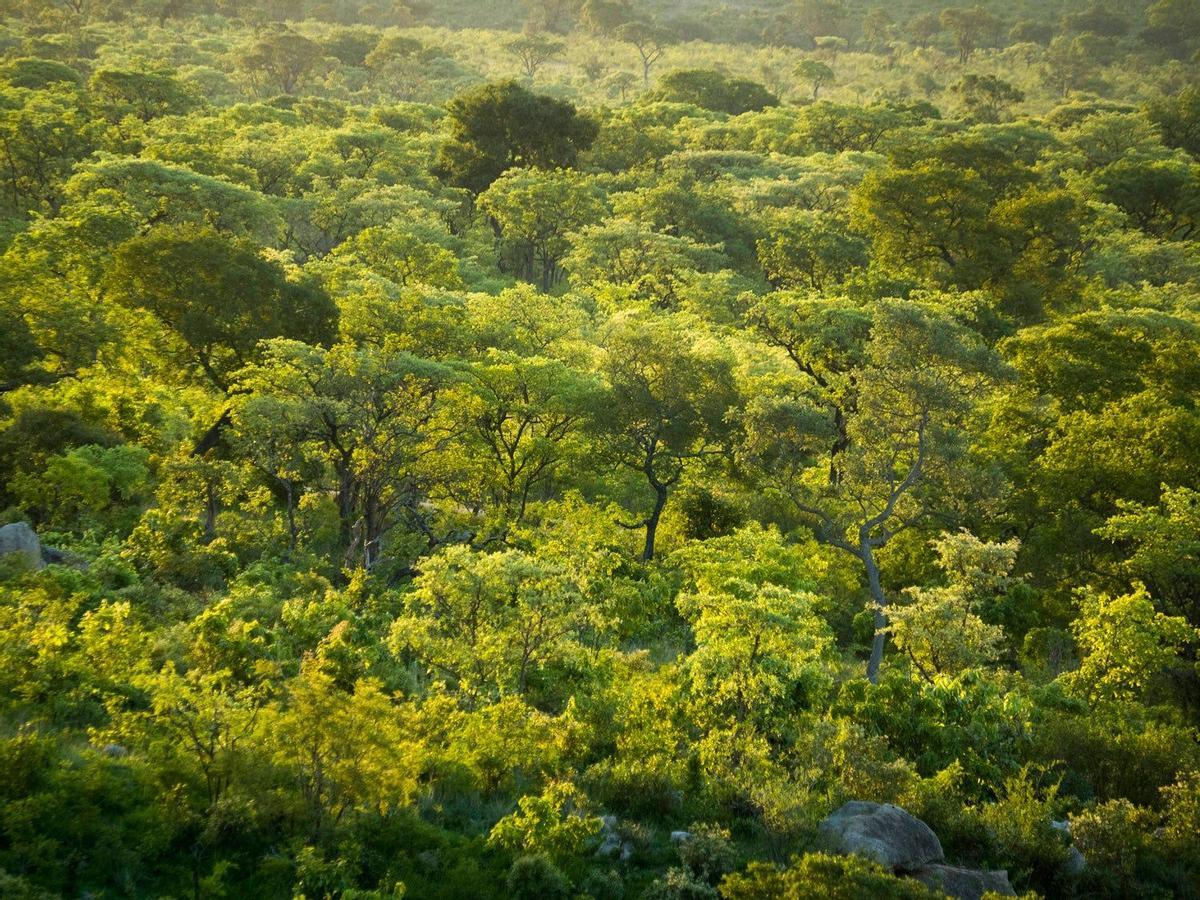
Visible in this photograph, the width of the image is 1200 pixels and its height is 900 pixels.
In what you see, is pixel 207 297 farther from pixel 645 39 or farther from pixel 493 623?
pixel 645 39

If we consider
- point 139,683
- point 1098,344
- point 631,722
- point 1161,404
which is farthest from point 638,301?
point 139,683

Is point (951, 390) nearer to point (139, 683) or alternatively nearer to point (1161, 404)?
point (1161, 404)

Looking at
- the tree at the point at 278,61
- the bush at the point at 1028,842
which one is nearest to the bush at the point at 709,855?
the bush at the point at 1028,842

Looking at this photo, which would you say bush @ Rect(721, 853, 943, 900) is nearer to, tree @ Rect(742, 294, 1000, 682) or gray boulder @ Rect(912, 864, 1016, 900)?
gray boulder @ Rect(912, 864, 1016, 900)

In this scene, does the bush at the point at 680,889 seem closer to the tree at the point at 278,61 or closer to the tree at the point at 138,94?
the tree at the point at 138,94

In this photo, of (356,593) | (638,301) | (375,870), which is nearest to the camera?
(375,870)

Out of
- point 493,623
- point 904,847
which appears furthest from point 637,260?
point 904,847
